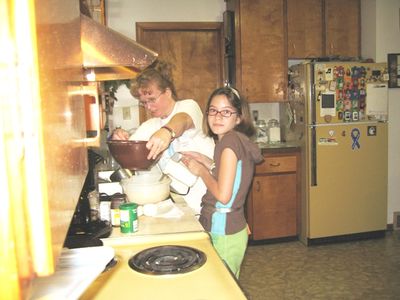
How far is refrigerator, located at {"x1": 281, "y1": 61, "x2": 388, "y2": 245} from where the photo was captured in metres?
3.36

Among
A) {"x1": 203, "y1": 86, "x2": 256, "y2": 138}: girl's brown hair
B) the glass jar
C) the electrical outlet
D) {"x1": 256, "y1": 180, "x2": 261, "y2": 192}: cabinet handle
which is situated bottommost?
the electrical outlet

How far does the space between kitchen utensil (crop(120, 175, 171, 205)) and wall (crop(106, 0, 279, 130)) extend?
2216 mm

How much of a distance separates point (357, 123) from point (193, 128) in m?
2.13

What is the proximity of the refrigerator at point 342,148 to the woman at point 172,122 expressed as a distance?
5.70ft

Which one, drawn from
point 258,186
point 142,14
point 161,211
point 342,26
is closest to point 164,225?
point 161,211

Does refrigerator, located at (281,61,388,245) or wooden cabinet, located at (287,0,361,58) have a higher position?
wooden cabinet, located at (287,0,361,58)

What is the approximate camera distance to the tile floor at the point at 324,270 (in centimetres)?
256

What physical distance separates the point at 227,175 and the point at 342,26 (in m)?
2.90

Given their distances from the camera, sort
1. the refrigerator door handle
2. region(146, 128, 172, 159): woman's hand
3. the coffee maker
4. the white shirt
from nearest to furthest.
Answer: the coffee maker
region(146, 128, 172, 159): woman's hand
the white shirt
the refrigerator door handle

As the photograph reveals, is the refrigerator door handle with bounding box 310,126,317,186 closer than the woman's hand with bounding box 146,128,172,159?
No

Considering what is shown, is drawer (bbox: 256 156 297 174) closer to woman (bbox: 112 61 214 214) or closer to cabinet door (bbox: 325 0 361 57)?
cabinet door (bbox: 325 0 361 57)


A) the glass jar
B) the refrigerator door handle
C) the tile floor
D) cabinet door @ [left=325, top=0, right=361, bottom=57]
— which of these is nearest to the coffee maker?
the tile floor

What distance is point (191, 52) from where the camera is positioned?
3.92 m

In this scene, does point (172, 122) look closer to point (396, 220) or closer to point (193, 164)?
point (193, 164)
